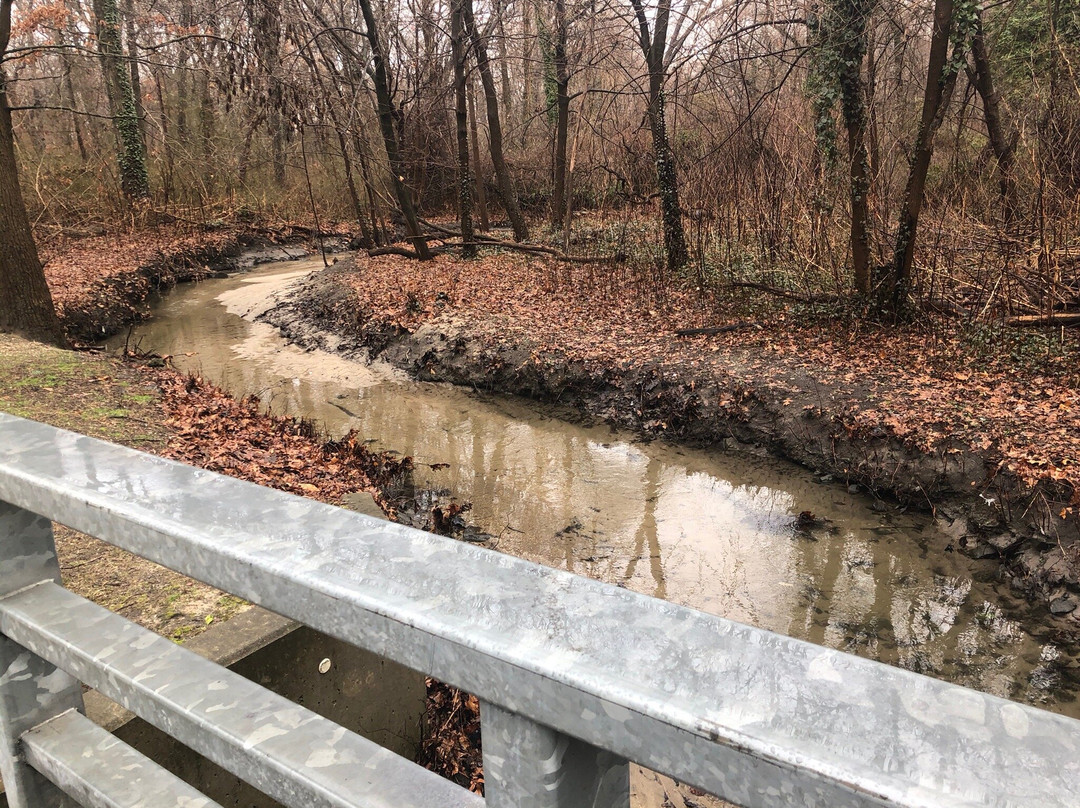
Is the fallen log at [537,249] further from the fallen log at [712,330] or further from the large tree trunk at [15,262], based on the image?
the large tree trunk at [15,262]

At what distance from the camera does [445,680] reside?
0.75 meters

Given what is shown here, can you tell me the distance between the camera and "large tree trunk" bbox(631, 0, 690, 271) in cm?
1271

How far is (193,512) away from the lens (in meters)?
1.04

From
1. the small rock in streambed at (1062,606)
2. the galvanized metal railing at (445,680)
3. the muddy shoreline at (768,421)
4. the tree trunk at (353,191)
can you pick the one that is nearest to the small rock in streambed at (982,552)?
the muddy shoreline at (768,421)

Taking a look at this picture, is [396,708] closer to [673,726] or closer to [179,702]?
[179,702]

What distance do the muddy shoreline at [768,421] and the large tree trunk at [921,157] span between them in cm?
213

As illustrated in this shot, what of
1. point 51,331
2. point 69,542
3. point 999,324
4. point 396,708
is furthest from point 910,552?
point 51,331

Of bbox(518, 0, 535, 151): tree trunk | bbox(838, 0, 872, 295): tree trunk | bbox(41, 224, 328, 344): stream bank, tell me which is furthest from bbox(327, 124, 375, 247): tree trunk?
bbox(838, 0, 872, 295): tree trunk

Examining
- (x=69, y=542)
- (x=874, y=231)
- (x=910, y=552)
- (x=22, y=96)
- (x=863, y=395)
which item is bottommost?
(x=910, y=552)

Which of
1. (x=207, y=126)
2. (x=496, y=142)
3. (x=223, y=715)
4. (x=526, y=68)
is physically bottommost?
(x=223, y=715)

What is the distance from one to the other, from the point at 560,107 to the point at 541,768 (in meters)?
18.0

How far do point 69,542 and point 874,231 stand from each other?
9456mm

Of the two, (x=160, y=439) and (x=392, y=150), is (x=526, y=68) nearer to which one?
(x=392, y=150)

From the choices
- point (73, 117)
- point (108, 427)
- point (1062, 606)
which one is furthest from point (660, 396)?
point (73, 117)
